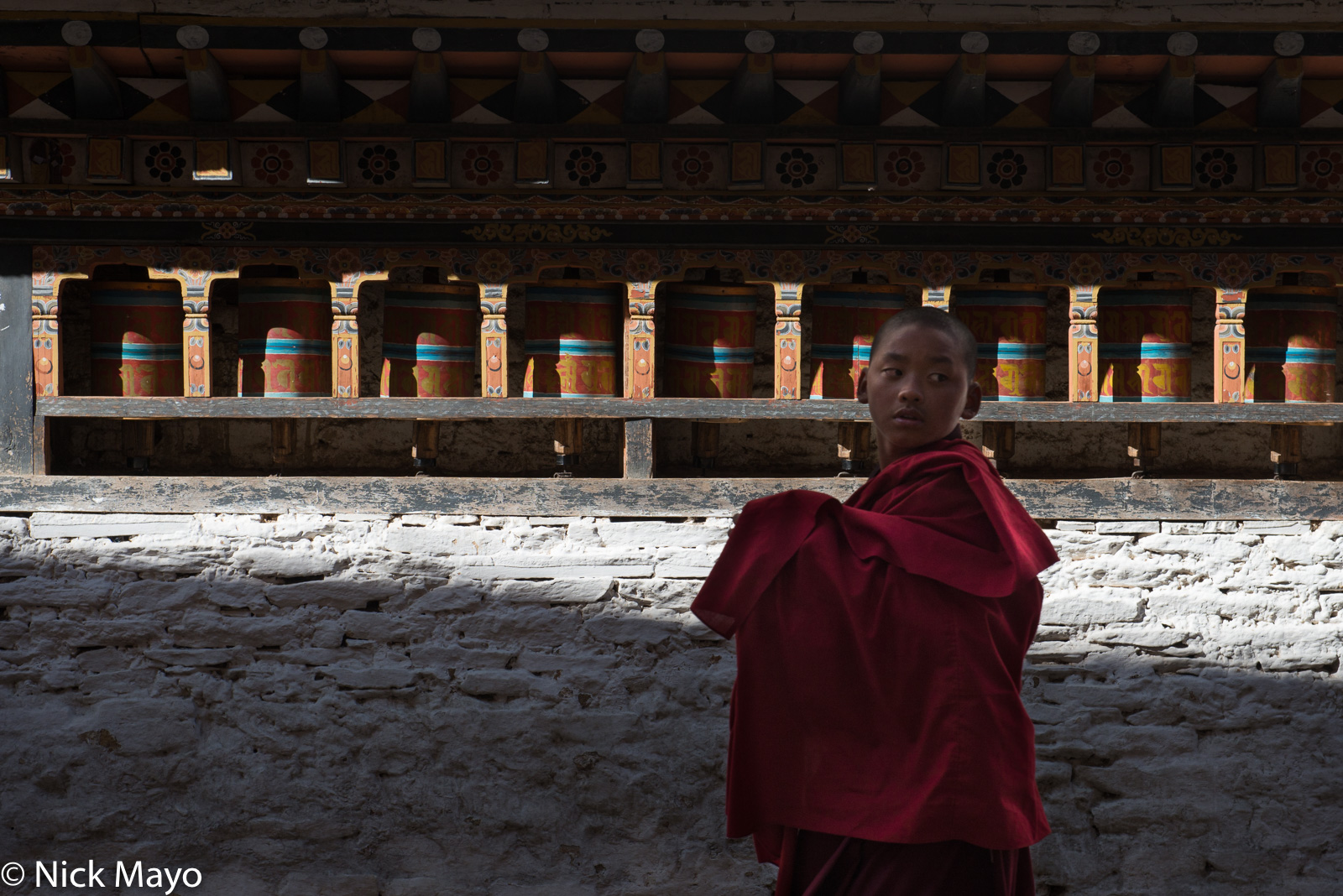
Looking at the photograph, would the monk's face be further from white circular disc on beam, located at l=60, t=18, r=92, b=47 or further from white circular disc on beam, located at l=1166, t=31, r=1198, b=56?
white circular disc on beam, located at l=60, t=18, r=92, b=47

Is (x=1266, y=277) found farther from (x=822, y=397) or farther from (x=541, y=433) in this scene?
(x=541, y=433)

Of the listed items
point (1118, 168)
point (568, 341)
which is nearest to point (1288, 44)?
point (1118, 168)

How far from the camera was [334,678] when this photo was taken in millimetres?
3861

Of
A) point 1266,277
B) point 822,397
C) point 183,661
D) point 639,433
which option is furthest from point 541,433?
point 1266,277

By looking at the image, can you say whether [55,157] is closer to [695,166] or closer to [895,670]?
[695,166]

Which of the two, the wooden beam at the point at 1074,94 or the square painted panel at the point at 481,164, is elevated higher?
the wooden beam at the point at 1074,94

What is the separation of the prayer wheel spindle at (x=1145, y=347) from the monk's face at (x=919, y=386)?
9.23ft

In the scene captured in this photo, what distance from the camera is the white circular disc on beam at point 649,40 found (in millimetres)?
3705

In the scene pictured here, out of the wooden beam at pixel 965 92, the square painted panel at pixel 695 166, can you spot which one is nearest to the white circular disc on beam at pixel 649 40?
the square painted panel at pixel 695 166

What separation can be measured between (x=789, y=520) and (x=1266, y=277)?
131 inches

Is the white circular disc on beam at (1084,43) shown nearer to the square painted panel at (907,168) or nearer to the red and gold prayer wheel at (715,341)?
the square painted panel at (907,168)

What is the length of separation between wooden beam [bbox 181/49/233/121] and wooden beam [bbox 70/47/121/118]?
26cm

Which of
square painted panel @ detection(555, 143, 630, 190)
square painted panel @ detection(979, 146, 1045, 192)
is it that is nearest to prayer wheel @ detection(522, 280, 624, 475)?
square painted panel @ detection(555, 143, 630, 190)

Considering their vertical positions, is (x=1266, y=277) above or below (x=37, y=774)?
above
